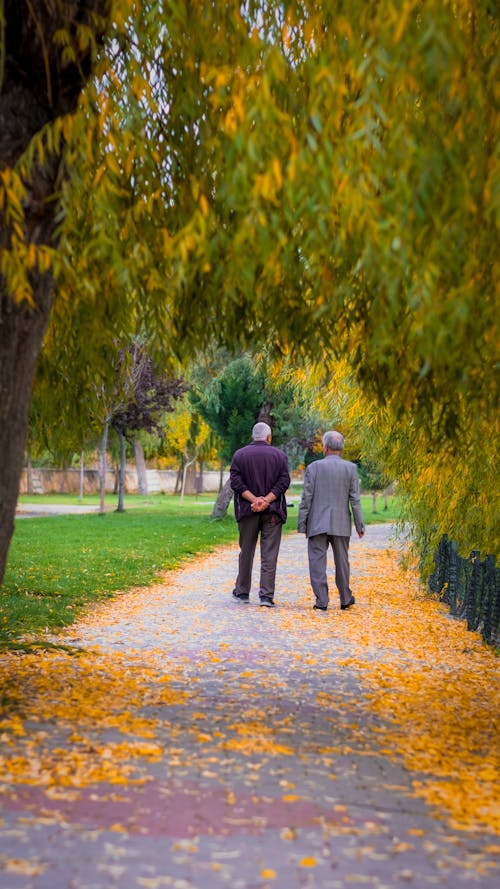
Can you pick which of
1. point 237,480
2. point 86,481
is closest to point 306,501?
point 237,480

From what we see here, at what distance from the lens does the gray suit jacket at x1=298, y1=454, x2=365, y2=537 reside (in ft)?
36.8

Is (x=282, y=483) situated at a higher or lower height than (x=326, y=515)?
higher

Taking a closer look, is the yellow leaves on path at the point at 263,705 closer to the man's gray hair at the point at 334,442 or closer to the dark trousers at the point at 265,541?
the dark trousers at the point at 265,541

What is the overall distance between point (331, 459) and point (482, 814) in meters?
7.29

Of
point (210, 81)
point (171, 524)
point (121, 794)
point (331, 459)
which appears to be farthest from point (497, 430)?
point (171, 524)

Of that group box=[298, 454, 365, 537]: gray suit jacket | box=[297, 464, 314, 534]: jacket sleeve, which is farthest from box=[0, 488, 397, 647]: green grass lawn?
box=[297, 464, 314, 534]: jacket sleeve

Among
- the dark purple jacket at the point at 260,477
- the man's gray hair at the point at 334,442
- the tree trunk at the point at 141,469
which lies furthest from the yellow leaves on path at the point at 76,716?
the tree trunk at the point at 141,469

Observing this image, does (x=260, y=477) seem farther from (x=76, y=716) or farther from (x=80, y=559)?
(x=80, y=559)

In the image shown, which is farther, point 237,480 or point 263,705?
point 237,480

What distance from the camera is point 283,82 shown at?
5133 mm

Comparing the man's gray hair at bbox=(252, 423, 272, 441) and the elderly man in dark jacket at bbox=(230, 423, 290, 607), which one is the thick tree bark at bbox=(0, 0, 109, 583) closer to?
the elderly man in dark jacket at bbox=(230, 423, 290, 607)

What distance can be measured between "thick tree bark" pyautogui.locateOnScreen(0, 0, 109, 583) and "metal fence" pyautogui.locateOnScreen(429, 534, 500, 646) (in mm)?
5799

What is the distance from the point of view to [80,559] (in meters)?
17.4

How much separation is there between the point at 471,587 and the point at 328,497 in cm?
200
